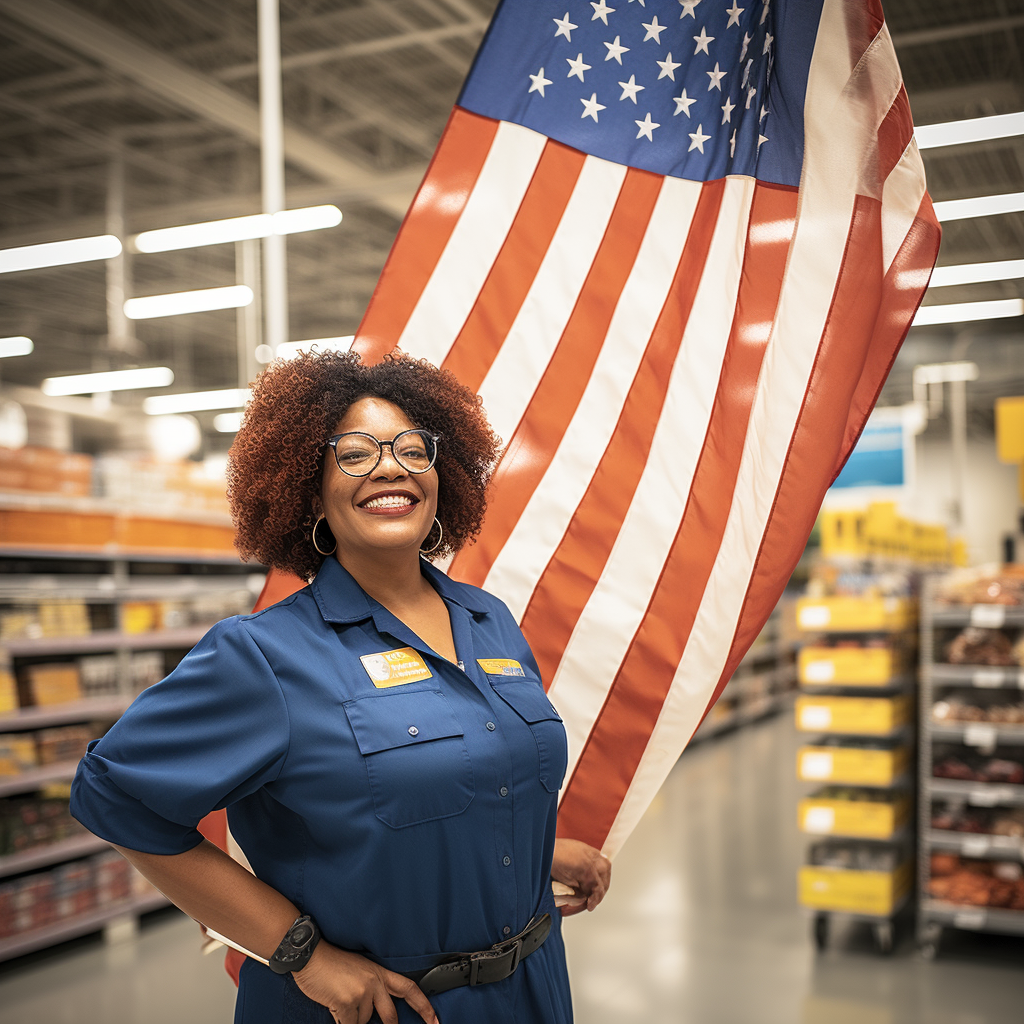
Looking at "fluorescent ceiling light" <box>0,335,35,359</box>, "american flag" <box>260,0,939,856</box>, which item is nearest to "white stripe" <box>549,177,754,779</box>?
"american flag" <box>260,0,939,856</box>

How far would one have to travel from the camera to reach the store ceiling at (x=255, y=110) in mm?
8344

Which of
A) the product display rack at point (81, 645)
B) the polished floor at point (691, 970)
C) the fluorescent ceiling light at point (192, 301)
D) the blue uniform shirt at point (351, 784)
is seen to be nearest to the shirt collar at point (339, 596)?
the blue uniform shirt at point (351, 784)

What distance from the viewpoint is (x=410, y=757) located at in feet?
4.96

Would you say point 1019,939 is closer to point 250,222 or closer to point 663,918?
point 663,918

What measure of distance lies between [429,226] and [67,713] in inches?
182

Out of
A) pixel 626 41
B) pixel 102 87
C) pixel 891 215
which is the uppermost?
pixel 102 87

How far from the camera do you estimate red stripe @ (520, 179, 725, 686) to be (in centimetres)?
232

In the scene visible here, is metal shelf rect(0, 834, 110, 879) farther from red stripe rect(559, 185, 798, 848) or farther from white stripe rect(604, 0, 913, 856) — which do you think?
white stripe rect(604, 0, 913, 856)

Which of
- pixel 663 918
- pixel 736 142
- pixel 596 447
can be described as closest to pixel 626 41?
pixel 736 142

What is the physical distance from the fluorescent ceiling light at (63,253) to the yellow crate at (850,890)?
7161 mm

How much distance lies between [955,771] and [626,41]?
14.7 ft

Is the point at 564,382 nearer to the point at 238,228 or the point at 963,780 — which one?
the point at 963,780

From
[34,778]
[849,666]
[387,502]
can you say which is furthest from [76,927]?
[387,502]

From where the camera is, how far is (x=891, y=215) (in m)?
2.10
